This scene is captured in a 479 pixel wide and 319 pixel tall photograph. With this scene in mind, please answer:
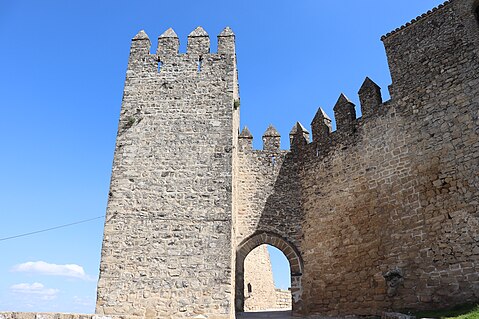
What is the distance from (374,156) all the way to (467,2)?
4249 millimetres

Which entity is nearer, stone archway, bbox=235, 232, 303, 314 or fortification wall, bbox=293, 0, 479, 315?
fortification wall, bbox=293, 0, 479, 315

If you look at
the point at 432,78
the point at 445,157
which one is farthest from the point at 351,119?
the point at 445,157

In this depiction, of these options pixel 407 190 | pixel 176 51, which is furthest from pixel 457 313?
pixel 176 51

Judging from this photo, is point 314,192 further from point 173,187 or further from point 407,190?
point 173,187

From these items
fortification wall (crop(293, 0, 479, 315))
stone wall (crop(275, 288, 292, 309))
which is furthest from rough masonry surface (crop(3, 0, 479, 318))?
stone wall (crop(275, 288, 292, 309))

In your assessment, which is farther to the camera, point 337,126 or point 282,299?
point 282,299

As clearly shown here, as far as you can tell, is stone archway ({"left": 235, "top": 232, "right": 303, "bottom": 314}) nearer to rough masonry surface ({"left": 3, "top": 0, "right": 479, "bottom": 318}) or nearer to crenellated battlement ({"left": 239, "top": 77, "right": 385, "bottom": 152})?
rough masonry surface ({"left": 3, "top": 0, "right": 479, "bottom": 318})

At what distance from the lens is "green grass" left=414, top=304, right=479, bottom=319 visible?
21.2 feet

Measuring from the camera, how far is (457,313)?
6.91 meters

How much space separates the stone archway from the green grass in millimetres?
3777

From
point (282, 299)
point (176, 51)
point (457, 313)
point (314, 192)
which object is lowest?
point (457, 313)

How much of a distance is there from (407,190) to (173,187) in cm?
575

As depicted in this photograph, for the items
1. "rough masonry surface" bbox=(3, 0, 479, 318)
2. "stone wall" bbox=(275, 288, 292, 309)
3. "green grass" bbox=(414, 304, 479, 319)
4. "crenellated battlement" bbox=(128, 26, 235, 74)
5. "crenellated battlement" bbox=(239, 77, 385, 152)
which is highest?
"crenellated battlement" bbox=(128, 26, 235, 74)

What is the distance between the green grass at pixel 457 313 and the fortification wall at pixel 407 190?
0.30 m
